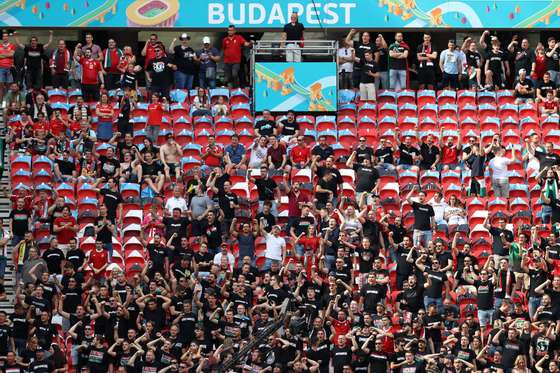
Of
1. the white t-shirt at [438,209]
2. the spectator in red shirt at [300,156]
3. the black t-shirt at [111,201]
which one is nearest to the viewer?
the black t-shirt at [111,201]

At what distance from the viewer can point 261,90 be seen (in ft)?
119

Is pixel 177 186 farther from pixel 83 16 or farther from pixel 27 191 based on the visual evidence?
pixel 83 16

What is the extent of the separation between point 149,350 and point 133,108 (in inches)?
286

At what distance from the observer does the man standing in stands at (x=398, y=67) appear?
3688 cm

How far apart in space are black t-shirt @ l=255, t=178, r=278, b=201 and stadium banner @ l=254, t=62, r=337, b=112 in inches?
127

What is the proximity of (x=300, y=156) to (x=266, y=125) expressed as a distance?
143cm

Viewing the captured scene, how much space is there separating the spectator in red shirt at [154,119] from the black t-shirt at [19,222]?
3.89 m

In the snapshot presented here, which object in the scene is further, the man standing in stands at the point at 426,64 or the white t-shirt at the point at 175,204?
the man standing in stands at the point at 426,64

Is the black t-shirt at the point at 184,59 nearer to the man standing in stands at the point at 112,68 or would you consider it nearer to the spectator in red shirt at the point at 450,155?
the man standing in stands at the point at 112,68

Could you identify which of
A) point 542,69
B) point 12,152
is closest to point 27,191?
point 12,152

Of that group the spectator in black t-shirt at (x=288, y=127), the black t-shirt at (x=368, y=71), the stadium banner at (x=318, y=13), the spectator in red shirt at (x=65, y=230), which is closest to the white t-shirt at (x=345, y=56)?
the black t-shirt at (x=368, y=71)

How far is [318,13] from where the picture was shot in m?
38.4

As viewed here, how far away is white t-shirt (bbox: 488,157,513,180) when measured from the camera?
34.1 meters

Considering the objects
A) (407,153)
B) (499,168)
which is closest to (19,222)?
(407,153)
